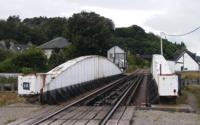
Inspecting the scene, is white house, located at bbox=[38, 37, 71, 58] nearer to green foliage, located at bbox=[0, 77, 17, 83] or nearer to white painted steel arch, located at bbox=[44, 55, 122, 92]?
green foliage, located at bbox=[0, 77, 17, 83]

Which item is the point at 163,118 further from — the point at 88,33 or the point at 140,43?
the point at 140,43

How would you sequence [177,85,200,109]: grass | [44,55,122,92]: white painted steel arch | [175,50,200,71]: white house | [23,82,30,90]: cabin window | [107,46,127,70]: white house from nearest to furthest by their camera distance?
[23,82,30,90]: cabin window
[44,55,122,92]: white painted steel arch
[177,85,200,109]: grass
[107,46,127,70]: white house
[175,50,200,71]: white house

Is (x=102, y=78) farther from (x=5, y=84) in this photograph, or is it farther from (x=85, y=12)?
(x=85, y=12)

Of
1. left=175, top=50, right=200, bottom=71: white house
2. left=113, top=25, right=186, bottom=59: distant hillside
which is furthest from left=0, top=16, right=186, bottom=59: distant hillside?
left=175, top=50, right=200, bottom=71: white house

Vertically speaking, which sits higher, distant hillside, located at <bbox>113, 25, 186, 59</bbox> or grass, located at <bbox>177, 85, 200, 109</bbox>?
distant hillside, located at <bbox>113, 25, 186, 59</bbox>

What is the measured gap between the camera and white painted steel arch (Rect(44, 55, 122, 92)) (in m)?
20.8

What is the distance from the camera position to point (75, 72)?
24875 millimetres

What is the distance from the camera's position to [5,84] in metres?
41.9

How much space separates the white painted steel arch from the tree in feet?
144

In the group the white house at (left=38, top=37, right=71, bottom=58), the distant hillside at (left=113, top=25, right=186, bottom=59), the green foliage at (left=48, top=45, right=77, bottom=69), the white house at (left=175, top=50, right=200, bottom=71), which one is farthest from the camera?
the distant hillside at (left=113, top=25, right=186, bottom=59)

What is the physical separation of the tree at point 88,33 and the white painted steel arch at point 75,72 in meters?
44.0

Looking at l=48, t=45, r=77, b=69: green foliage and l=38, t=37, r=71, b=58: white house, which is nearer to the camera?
l=48, t=45, r=77, b=69: green foliage

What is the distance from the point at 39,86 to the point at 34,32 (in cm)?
13315

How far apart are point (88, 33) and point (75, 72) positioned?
193 feet
